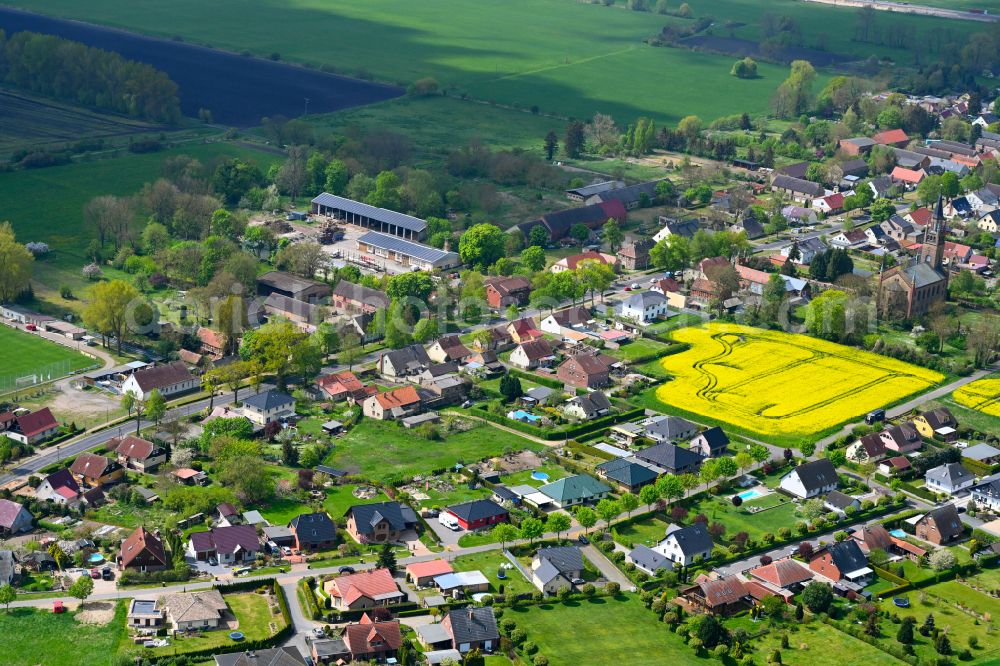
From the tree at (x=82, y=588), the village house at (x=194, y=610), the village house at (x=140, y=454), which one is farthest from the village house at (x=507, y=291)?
the tree at (x=82, y=588)

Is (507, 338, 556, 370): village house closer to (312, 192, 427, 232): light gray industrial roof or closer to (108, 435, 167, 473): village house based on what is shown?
(108, 435, 167, 473): village house

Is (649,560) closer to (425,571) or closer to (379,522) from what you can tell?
(425,571)

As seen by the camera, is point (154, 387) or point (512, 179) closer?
point (154, 387)

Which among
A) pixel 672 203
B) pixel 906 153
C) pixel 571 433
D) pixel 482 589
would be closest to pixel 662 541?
pixel 482 589

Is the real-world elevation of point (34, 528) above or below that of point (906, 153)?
below

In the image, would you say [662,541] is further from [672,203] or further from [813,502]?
[672,203]

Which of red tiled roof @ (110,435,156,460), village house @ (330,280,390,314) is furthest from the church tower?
red tiled roof @ (110,435,156,460)
